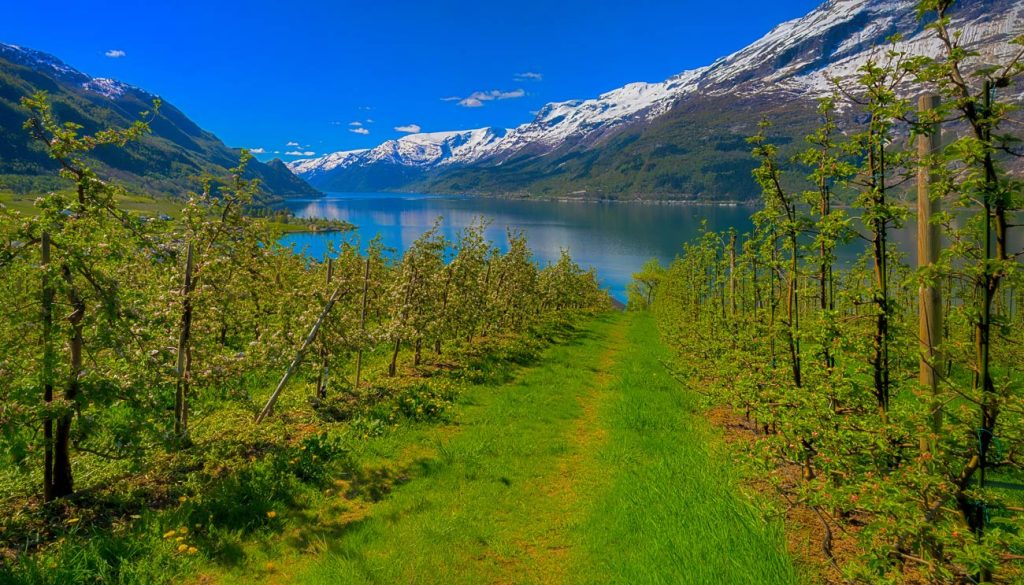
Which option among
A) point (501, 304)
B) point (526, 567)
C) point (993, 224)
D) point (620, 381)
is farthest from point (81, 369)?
point (501, 304)

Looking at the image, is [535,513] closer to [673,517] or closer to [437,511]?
[437,511]

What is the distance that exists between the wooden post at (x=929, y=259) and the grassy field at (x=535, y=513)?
2.72 meters

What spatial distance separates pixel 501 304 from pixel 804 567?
51.6 ft

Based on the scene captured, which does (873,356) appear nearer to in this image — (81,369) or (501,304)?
(81,369)

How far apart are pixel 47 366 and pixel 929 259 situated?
32.5ft

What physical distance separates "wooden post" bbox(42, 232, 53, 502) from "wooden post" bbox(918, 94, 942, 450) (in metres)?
9.51

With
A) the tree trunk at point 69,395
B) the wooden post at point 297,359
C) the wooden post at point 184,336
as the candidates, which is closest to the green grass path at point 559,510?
the wooden post at point 297,359

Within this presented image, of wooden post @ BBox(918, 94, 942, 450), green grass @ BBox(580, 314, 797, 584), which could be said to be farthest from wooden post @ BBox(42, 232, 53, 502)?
wooden post @ BBox(918, 94, 942, 450)

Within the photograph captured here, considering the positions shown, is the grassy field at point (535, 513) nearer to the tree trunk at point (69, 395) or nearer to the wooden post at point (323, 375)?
the wooden post at point (323, 375)

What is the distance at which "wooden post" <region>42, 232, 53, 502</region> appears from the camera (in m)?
5.81

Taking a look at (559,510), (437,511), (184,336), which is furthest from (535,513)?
(184,336)

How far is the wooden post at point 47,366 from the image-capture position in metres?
5.81

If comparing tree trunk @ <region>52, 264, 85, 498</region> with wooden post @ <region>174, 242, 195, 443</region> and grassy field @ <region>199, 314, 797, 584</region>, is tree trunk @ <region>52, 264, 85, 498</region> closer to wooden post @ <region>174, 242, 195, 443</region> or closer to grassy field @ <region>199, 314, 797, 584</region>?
wooden post @ <region>174, 242, 195, 443</region>

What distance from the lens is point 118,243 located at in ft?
20.9
